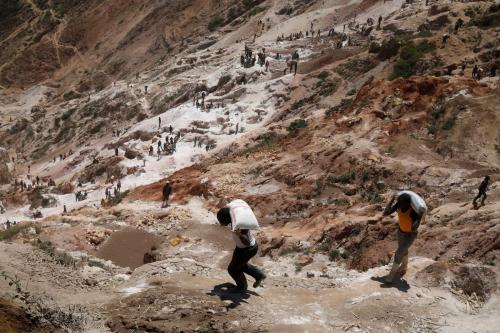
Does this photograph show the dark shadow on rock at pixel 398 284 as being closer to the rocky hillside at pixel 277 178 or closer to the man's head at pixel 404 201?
the rocky hillside at pixel 277 178

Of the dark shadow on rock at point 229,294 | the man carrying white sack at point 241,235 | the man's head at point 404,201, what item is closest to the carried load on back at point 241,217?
the man carrying white sack at point 241,235

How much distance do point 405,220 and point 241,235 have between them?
2568 mm

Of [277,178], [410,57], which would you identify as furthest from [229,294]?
[410,57]

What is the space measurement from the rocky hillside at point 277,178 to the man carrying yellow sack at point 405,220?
11.1 inches

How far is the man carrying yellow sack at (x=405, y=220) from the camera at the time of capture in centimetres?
748

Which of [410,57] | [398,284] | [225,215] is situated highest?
[225,215]

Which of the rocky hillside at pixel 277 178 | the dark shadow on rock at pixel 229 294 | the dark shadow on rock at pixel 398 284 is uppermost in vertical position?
the dark shadow on rock at pixel 229 294

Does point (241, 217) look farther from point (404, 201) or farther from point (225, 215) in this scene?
point (404, 201)

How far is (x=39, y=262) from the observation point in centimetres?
685

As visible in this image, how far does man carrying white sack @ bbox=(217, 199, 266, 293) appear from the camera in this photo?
6.47 metres

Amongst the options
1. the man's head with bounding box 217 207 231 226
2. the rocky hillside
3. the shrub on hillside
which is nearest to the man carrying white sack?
the man's head with bounding box 217 207 231 226

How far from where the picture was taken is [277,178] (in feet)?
58.6

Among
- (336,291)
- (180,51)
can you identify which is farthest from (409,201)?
(180,51)

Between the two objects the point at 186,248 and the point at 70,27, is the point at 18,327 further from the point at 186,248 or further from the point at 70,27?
the point at 70,27
